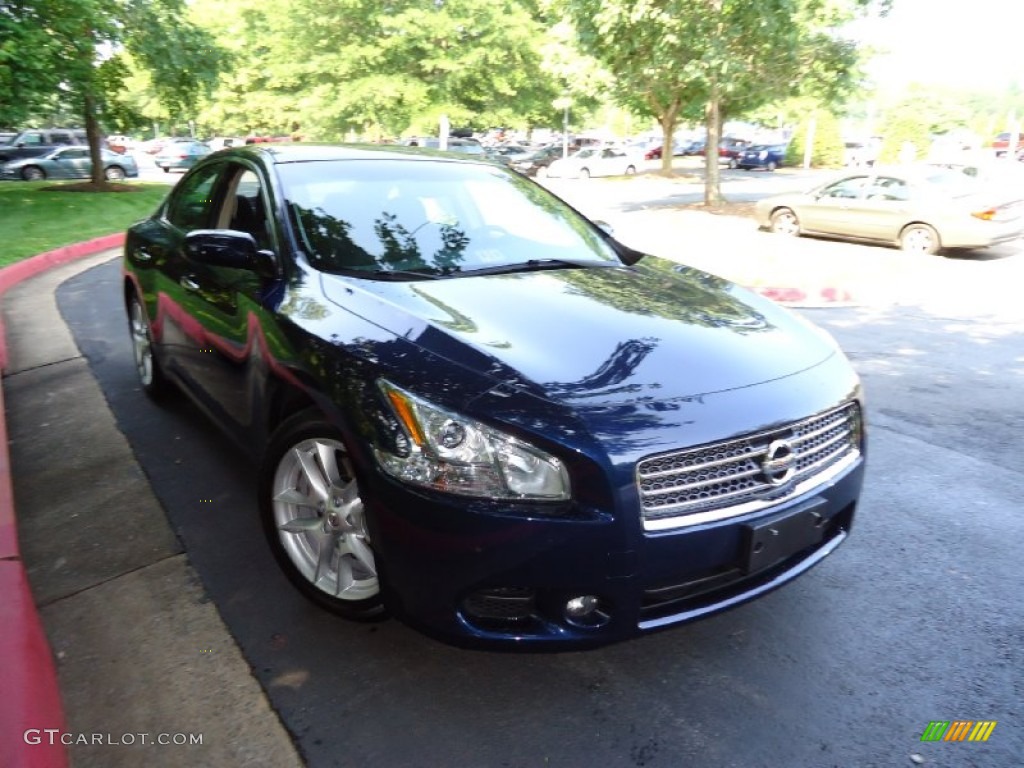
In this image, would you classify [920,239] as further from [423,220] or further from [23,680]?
[23,680]

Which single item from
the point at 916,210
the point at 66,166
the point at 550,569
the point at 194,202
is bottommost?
the point at 66,166

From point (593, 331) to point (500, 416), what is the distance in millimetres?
675

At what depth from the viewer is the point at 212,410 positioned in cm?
371

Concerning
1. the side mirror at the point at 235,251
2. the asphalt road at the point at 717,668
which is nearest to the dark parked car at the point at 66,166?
the side mirror at the point at 235,251

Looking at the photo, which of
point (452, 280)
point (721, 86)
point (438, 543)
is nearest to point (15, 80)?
point (721, 86)

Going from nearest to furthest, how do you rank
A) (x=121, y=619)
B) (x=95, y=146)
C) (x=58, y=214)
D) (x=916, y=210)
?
(x=121, y=619)
(x=916, y=210)
(x=58, y=214)
(x=95, y=146)

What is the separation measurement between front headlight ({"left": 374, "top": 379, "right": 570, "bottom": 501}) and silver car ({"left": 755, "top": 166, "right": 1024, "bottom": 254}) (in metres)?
11.6

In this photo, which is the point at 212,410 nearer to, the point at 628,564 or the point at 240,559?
the point at 240,559

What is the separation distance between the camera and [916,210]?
1184 centimetres

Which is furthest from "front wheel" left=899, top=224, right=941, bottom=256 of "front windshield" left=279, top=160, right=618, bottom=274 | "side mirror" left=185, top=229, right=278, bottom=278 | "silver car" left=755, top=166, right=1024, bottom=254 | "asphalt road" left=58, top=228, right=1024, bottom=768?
"side mirror" left=185, top=229, right=278, bottom=278

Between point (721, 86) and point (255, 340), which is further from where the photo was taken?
point (721, 86)

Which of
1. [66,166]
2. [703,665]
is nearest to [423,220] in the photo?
[703,665]

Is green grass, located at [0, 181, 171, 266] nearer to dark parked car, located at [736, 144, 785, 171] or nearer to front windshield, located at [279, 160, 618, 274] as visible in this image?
front windshield, located at [279, 160, 618, 274]

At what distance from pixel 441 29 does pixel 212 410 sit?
2677 centimetres
